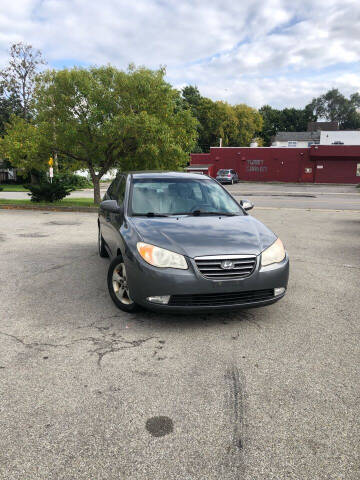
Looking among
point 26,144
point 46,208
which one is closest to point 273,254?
point 46,208

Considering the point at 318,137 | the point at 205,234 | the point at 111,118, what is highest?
the point at 318,137

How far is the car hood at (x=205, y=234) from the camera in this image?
3977mm

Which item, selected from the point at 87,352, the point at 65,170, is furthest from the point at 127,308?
the point at 65,170

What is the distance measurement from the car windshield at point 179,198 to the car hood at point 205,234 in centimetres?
32

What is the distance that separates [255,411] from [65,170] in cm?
1688

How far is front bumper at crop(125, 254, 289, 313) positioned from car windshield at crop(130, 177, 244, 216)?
1.21 metres

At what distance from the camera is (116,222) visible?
17.2 ft

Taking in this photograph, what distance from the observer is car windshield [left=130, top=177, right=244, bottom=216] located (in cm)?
515

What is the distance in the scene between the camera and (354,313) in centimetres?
469

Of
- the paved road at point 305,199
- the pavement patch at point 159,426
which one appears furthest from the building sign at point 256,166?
A: the pavement patch at point 159,426

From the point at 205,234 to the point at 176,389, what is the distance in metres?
1.75

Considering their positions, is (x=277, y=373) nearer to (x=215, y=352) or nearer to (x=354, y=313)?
(x=215, y=352)

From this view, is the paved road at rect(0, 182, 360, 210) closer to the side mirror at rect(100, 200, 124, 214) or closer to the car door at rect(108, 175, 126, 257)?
the car door at rect(108, 175, 126, 257)

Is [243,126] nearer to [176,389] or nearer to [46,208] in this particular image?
[46,208]
